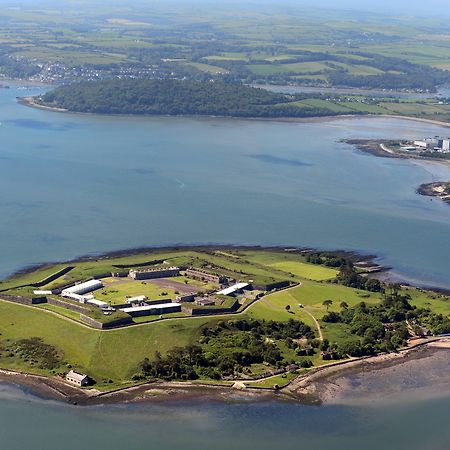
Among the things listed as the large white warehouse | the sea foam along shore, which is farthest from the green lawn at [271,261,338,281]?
the sea foam along shore

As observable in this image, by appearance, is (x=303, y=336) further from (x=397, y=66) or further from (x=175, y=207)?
(x=397, y=66)

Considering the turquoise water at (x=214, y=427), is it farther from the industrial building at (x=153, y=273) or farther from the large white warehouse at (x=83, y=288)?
the industrial building at (x=153, y=273)

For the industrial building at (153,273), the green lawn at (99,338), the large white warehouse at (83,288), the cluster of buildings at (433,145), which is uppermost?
the cluster of buildings at (433,145)

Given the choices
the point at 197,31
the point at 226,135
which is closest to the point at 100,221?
the point at 226,135

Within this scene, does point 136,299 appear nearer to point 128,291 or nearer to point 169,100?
point 128,291

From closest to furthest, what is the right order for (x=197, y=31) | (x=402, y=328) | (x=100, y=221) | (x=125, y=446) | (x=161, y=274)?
(x=125, y=446) → (x=402, y=328) → (x=161, y=274) → (x=100, y=221) → (x=197, y=31)

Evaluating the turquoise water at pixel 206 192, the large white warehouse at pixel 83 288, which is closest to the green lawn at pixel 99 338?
the large white warehouse at pixel 83 288

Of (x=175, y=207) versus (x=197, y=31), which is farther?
(x=197, y=31)
